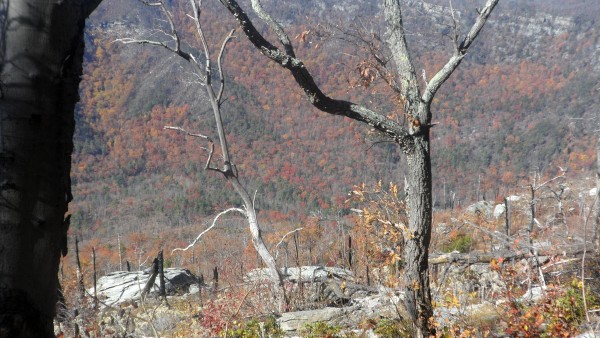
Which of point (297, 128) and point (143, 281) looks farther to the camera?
Answer: point (297, 128)

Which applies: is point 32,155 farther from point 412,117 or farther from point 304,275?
point 304,275

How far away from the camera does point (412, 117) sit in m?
4.34

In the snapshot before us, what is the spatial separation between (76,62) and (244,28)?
9.78 ft

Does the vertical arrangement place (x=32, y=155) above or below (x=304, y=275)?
above

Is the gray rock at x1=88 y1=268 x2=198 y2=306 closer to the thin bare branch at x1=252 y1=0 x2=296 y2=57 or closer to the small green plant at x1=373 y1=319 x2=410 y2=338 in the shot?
the small green plant at x1=373 y1=319 x2=410 y2=338

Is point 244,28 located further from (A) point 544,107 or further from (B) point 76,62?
(A) point 544,107

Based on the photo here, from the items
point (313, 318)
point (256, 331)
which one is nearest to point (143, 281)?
point (313, 318)

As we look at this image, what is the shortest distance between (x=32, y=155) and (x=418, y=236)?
3.72 meters

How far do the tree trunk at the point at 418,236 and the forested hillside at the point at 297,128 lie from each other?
56.9m

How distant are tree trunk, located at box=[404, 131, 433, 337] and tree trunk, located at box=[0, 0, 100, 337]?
11.7 ft

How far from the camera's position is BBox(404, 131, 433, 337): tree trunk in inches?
171

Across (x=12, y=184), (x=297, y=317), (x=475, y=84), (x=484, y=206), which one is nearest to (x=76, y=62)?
(x=12, y=184)

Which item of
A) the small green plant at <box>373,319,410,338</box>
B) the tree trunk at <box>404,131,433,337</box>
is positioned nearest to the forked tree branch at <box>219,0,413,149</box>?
the tree trunk at <box>404,131,433,337</box>

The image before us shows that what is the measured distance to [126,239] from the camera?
63281 mm
